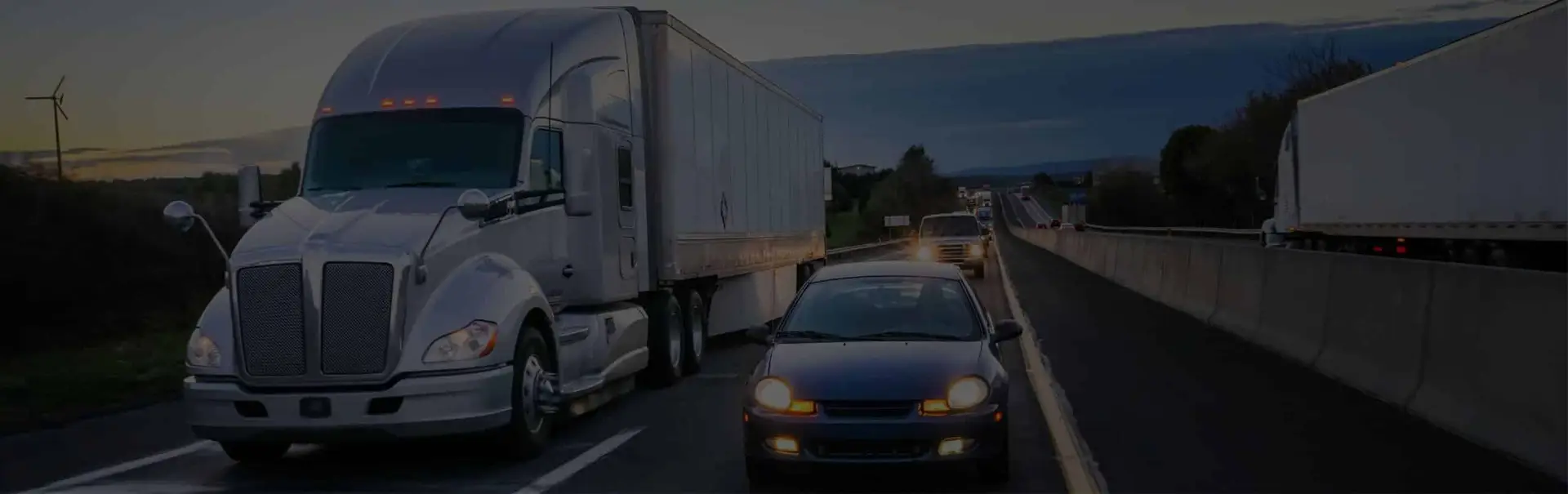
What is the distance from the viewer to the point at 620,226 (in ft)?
Result: 40.3

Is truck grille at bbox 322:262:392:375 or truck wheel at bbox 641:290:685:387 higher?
truck grille at bbox 322:262:392:375

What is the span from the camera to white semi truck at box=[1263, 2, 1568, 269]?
18.7m

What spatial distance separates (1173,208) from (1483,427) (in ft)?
322

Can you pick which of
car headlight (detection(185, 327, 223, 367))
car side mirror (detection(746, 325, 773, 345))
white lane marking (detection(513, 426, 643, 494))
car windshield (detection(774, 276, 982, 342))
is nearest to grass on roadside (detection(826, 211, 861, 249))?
white lane marking (detection(513, 426, 643, 494))

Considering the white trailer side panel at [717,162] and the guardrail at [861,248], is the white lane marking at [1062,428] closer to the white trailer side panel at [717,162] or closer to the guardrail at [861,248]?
the white trailer side panel at [717,162]

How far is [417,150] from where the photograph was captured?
409 inches

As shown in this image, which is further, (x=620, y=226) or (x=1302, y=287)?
(x=1302, y=287)

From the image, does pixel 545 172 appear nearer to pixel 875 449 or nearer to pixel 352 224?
pixel 352 224

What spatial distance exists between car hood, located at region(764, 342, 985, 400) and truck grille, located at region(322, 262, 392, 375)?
2.41m

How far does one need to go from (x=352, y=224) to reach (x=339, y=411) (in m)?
1.28

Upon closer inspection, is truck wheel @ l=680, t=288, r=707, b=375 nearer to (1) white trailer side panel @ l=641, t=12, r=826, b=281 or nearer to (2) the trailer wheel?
(2) the trailer wheel

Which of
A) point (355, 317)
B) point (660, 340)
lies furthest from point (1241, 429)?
point (355, 317)

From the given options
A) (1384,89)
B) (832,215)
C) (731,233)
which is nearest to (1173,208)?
(832,215)

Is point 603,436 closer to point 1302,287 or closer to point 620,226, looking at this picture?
point 620,226
